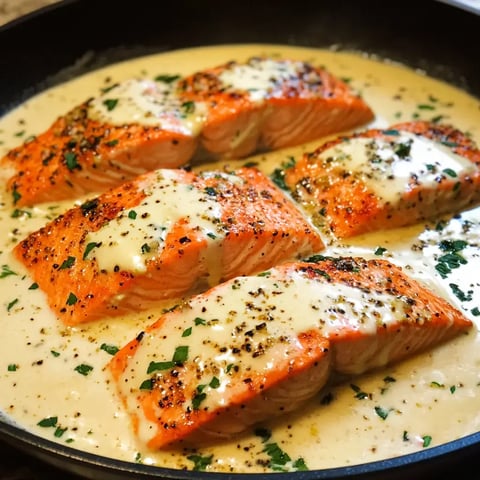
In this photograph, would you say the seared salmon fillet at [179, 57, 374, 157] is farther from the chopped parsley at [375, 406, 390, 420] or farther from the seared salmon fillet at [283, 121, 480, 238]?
the chopped parsley at [375, 406, 390, 420]

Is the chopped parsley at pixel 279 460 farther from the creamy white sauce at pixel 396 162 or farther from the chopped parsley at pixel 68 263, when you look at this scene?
the creamy white sauce at pixel 396 162

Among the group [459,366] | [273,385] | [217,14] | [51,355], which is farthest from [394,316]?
[217,14]

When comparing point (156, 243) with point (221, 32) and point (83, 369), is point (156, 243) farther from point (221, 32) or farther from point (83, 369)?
point (221, 32)

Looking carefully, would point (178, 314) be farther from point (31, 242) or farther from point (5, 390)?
point (31, 242)

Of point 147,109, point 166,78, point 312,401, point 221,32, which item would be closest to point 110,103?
point 147,109

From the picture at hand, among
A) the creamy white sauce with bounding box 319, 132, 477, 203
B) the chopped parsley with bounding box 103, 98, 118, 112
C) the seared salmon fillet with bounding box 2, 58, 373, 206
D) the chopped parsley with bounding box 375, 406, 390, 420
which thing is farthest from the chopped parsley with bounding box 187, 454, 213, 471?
the chopped parsley with bounding box 103, 98, 118, 112

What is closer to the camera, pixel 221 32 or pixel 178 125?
pixel 178 125
